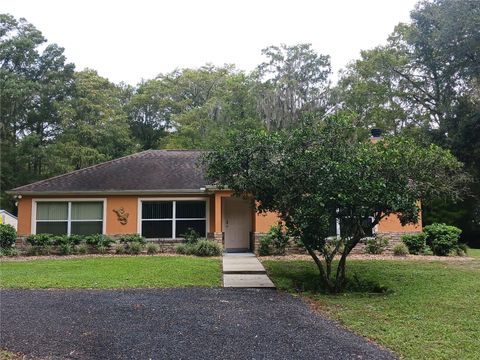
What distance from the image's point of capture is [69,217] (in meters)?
16.3

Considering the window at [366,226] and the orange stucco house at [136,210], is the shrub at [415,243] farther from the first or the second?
the window at [366,226]

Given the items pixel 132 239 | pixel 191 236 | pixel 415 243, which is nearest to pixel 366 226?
pixel 415 243

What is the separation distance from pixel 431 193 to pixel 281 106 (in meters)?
20.8

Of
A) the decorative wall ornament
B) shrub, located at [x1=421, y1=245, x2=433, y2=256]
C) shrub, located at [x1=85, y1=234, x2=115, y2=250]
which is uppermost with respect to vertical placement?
the decorative wall ornament

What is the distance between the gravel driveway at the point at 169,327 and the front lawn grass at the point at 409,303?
48cm

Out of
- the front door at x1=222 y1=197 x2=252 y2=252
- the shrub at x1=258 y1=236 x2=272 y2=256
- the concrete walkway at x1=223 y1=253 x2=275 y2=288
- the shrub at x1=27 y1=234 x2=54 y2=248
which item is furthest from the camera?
the front door at x1=222 y1=197 x2=252 y2=252

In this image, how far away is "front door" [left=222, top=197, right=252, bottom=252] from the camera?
16844mm

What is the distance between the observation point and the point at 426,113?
92.7 ft

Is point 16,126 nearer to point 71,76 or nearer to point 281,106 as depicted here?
point 71,76

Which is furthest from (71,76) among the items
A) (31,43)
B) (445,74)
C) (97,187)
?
(445,74)

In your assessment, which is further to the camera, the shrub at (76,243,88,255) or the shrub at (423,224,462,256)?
the shrub at (76,243,88,255)

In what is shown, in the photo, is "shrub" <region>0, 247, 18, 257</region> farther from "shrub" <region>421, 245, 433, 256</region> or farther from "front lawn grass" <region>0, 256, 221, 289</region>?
"shrub" <region>421, 245, 433, 256</region>

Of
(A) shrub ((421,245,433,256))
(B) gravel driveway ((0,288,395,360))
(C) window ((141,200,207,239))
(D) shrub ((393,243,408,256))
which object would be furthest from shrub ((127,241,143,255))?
(A) shrub ((421,245,433,256))

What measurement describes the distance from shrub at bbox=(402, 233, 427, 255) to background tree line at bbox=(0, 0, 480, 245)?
9673 millimetres
